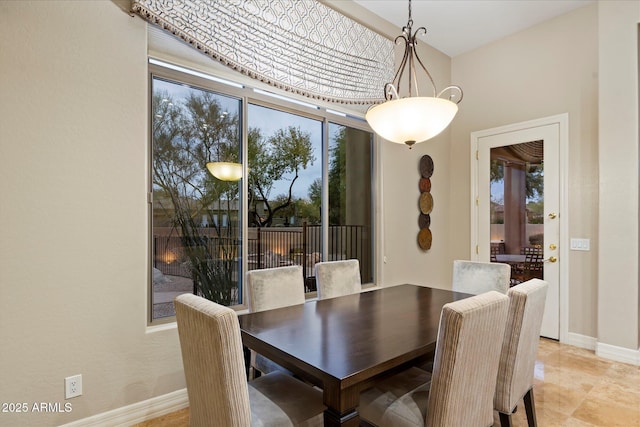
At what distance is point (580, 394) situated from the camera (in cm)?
252

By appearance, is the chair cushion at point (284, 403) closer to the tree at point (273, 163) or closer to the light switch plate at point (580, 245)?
the tree at point (273, 163)

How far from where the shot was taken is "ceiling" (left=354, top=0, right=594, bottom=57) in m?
3.50

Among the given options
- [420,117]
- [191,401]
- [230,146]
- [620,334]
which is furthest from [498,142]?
[191,401]

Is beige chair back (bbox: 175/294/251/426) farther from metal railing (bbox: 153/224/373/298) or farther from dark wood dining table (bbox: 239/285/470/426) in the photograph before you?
metal railing (bbox: 153/224/373/298)

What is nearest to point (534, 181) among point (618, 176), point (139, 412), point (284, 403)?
point (618, 176)

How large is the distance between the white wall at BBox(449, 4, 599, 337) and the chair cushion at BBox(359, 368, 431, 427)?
8.89 ft

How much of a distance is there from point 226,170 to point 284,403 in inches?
71.4

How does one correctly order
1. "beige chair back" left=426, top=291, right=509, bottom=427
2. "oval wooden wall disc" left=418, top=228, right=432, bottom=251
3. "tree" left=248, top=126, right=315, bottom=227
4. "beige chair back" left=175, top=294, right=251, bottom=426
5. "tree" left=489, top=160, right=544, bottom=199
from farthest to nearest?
"oval wooden wall disc" left=418, top=228, right=432, bottom=251 < "tree" left=489, top=160, right=544, bottom=199 < "tree" left=248, top=126, right=315, bottom=227 < "beige chair back" left=426, top=291, right=509, bottom=427 < "beige chair back" left=175, top=294, right=251, bottom=426

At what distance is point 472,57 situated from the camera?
4438 mm

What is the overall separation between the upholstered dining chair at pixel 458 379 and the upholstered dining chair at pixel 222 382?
31cm

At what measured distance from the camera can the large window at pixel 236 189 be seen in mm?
2498

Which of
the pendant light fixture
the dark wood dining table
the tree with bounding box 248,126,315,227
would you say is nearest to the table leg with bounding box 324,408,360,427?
the dark wood dining table

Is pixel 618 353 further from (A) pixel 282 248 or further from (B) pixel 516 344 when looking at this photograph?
(A) pixel 282 248

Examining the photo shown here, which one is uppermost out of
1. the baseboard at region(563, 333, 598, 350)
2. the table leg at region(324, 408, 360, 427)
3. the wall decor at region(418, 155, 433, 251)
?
the wall decor at region(418, 155, 433, 251)
